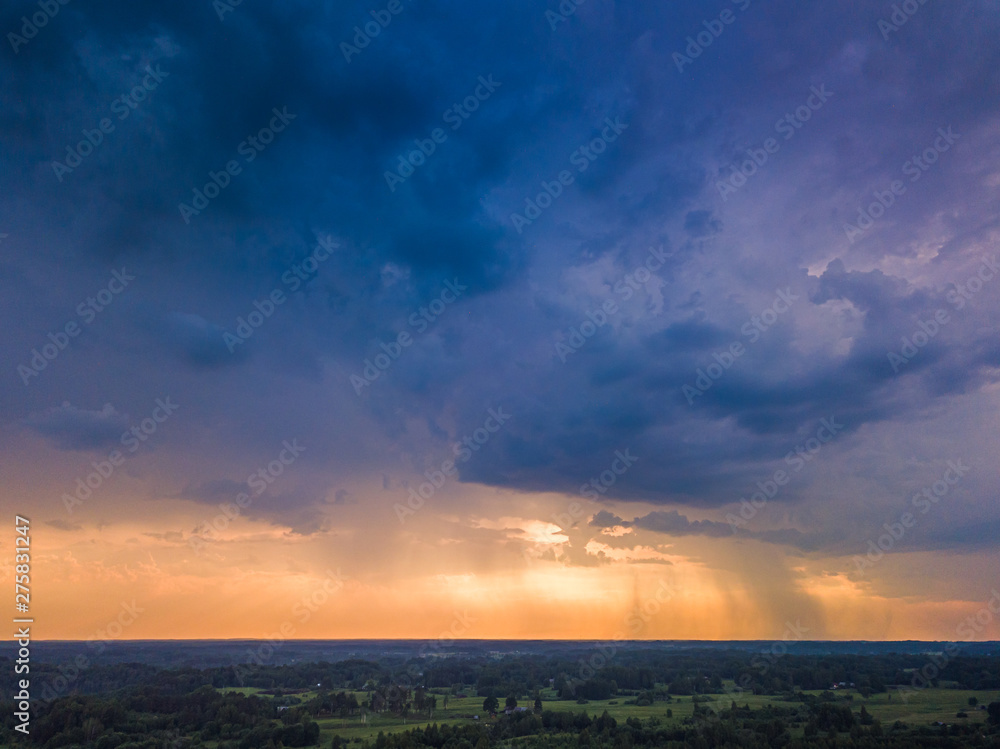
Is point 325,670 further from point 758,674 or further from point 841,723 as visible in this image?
point 841,723

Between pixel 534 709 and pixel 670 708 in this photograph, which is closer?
pixel 534 709

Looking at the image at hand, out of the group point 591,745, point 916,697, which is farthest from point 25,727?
point 916,697

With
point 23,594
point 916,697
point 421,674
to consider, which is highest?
point 23,594

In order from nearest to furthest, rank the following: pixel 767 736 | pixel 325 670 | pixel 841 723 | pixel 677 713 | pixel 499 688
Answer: pixel 767 736
pixel 841 723
pixel 677 713
pixel 499 688
pixel 325 670

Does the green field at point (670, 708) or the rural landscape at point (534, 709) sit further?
the green field at point (670, 708)

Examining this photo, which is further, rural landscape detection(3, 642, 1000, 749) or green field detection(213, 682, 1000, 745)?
green field detection(213, 682, 1000, 745)

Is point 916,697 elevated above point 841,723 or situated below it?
below

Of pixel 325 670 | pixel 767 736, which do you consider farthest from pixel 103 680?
pixel 767 736

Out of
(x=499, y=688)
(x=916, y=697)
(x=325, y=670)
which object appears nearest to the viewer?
(x=916, y=697)

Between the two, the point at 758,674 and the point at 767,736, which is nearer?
the point at 767,736

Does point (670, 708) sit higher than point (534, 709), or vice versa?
point (534, 709)
